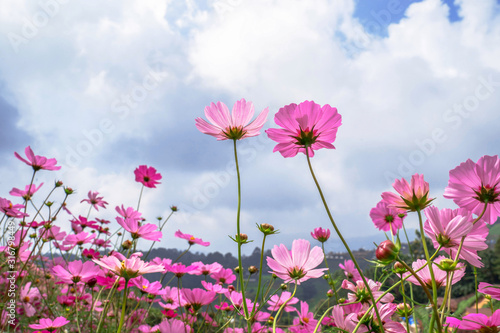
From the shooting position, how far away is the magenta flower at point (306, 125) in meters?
0.58

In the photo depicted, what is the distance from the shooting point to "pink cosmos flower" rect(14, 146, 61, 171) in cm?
144

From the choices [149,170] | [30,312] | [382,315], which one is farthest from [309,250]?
[30,312]

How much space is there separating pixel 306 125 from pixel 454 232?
295 millimetres

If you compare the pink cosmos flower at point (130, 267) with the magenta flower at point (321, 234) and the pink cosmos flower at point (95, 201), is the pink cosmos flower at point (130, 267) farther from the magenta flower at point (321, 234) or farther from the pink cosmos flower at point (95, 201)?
the pink cosmos flower at point (95, 201)

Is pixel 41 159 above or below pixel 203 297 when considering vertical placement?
above

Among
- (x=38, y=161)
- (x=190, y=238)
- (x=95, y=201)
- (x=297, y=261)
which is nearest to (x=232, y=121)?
(x=297, y=261)

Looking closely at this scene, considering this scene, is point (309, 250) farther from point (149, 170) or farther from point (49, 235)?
point (49, 235)

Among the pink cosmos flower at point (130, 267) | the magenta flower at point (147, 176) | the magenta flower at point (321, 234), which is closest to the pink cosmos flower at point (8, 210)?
the magenta flower at point (147, 176)

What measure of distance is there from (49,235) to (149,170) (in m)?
0.64

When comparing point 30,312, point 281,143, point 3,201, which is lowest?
point 30,312

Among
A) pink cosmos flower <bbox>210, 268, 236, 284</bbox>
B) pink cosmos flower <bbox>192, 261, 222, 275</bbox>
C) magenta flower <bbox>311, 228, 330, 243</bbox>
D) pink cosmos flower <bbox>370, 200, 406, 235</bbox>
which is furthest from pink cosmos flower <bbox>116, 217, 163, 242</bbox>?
pink cosmos flower <bbox>370, 200, 406, 235</bbox>

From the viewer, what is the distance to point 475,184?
547 millimetres

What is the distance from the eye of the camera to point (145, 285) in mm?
1095

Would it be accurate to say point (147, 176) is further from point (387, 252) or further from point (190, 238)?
point (387, 252)
